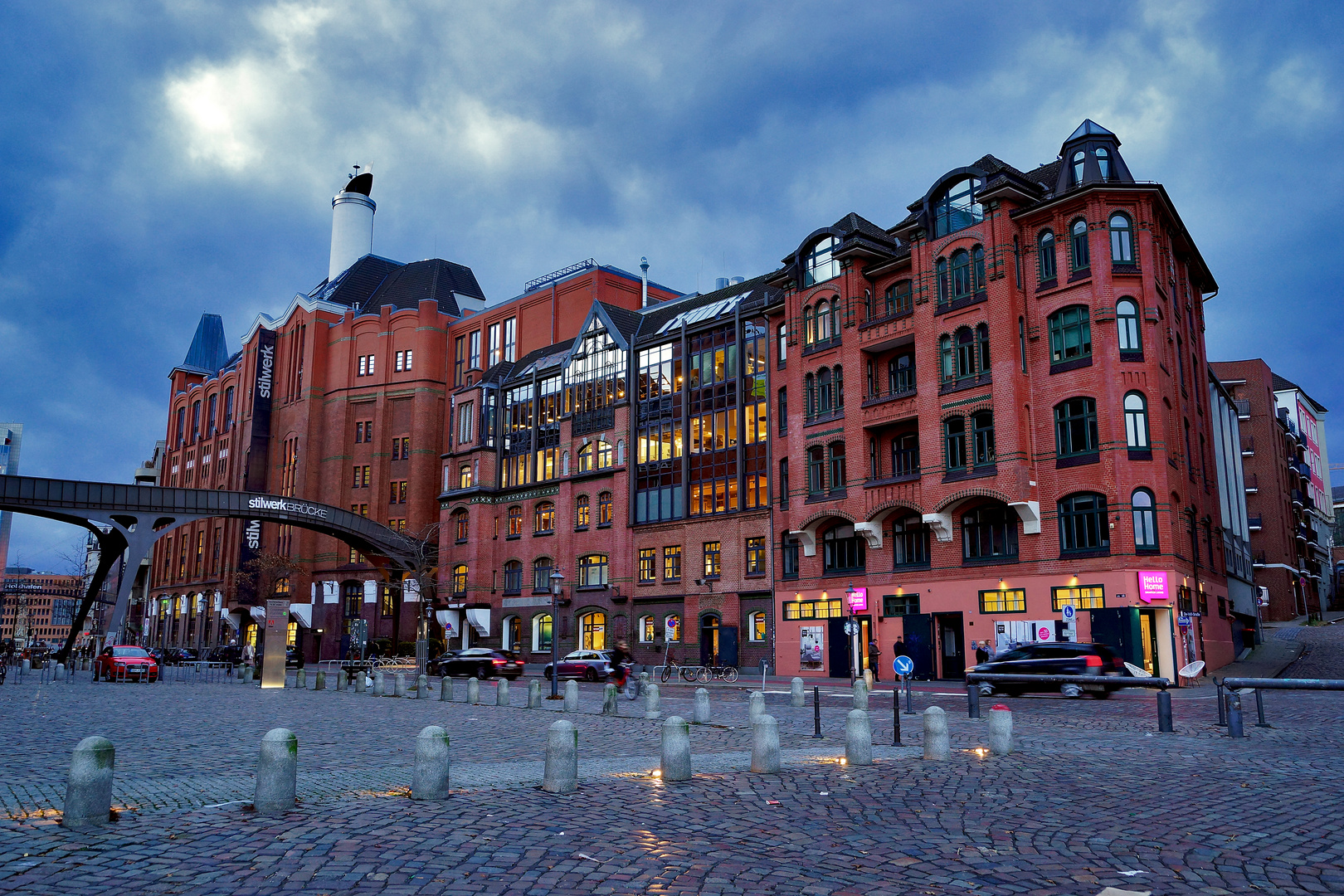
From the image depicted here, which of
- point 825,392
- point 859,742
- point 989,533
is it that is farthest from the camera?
point 825,392

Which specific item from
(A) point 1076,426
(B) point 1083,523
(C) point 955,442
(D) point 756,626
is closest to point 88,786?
(B) point 1083,523

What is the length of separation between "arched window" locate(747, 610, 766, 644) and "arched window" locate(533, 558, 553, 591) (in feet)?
48.7

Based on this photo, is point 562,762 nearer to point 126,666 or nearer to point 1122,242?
point 1122,242

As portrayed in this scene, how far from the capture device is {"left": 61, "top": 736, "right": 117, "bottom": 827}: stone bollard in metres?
8.48

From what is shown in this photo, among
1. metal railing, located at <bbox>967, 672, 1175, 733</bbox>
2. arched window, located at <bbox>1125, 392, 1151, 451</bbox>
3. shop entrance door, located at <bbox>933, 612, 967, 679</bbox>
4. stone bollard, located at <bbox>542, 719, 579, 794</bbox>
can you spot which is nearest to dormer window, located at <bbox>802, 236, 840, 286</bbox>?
arched window, located at <bbox>1125, 392, 1151, 451</bbox>

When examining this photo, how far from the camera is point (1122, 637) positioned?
3456 centimetres

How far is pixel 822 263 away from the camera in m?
47.0

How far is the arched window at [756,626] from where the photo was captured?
48344mm

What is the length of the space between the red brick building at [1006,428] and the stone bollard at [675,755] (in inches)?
1081

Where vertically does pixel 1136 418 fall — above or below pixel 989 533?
above

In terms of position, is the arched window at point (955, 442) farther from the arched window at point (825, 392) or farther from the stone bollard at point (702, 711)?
the stone bollard at point (702, 711)

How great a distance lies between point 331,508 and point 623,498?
56.0 ft

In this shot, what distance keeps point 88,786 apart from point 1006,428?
34143mm

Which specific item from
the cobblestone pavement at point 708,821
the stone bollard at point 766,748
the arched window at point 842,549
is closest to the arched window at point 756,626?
the arched window at point 842,549
